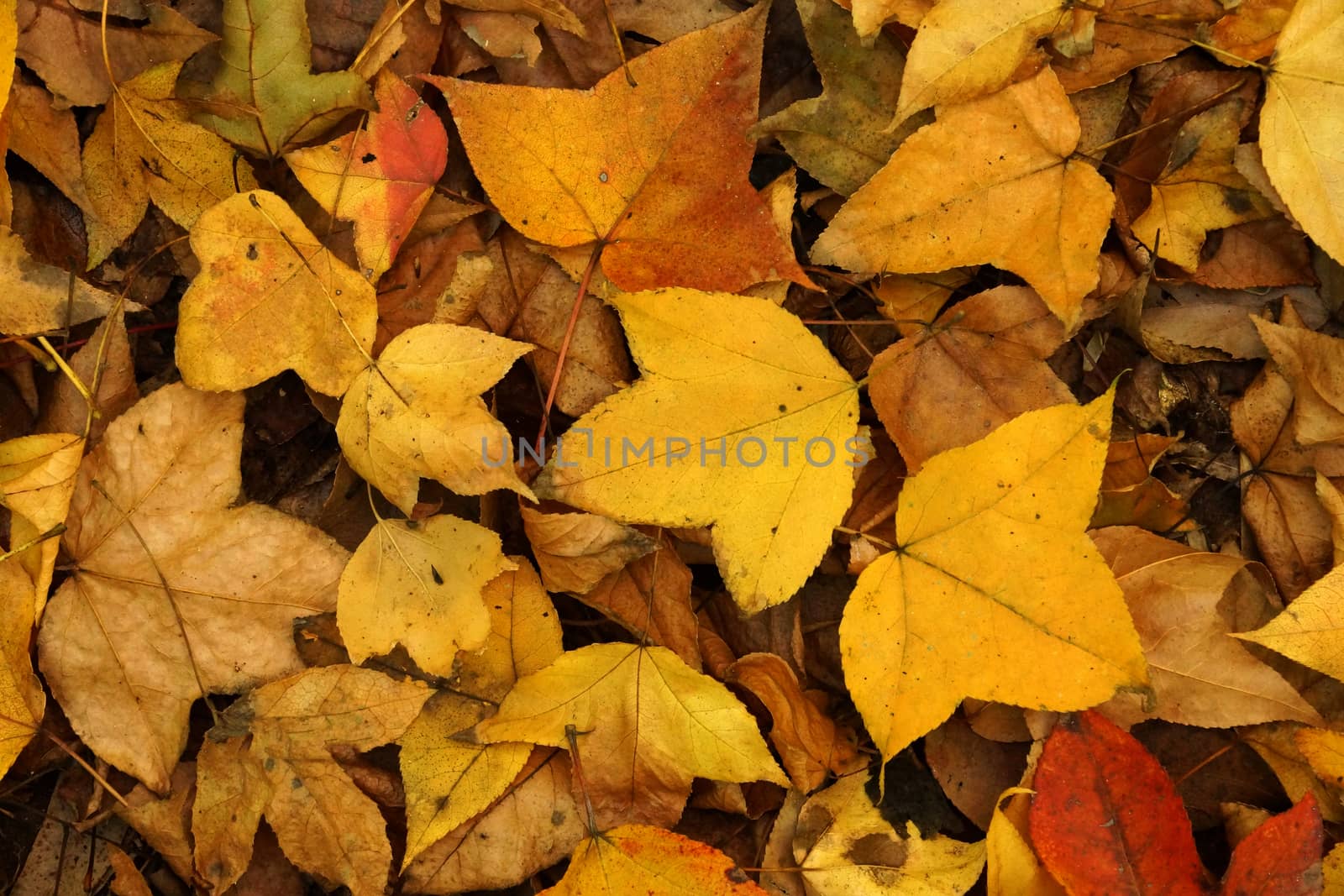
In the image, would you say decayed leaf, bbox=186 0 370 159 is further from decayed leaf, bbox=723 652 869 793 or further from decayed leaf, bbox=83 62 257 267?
decayed leaf, bbox=723 652 869 793

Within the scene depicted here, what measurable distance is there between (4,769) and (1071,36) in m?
1.63

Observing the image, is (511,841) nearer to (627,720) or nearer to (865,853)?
(627,720)

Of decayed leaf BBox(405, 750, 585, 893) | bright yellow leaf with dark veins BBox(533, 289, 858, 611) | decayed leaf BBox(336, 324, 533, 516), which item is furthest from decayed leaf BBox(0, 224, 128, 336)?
decayed leaf BBox(405, 750, 585, 893)

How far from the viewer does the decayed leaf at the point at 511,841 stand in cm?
127

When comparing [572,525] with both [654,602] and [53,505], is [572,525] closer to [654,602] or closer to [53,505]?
[654,602]

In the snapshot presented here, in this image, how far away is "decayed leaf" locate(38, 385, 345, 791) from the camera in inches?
48.7

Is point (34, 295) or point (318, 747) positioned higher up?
point (34, 295)

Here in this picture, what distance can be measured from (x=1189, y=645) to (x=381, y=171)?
1217mm

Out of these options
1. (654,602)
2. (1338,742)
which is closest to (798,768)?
(654,602)

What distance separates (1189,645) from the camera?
1255 mm

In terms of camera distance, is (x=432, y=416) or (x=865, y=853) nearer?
(x=432, y=416)

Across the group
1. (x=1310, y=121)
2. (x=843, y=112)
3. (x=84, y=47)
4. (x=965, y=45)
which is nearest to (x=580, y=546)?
(x=843, y=112)

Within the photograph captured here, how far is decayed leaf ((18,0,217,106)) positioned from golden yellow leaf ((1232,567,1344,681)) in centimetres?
155

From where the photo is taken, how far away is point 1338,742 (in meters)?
1.23
